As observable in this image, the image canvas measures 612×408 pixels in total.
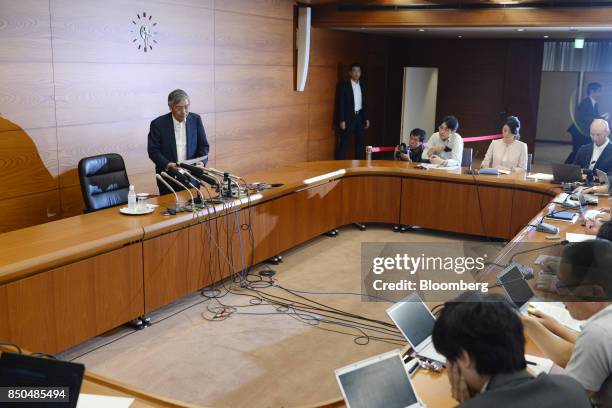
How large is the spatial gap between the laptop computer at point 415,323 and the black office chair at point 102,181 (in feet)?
9.95

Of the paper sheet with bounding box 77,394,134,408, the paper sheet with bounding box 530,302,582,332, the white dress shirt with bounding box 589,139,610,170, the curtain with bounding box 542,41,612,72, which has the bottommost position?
the paper sheet with bounding box 77,394,134,408

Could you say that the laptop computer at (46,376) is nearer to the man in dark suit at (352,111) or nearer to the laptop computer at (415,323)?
the laptop computer at (415,323)

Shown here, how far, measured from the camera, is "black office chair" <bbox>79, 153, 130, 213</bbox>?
195 inches

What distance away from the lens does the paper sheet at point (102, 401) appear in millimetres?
2309

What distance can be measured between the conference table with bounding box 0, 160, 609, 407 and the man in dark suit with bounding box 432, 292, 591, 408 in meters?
0.57

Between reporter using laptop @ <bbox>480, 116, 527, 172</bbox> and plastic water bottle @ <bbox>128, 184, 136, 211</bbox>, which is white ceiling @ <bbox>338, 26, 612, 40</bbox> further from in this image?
plastic water bottle @ <bbox>128, 184, 136, 211</bbox>

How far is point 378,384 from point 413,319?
23.4 inches

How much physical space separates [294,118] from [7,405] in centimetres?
740

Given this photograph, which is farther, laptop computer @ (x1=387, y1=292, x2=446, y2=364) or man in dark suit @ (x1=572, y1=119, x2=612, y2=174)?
man in dark suit @ (x1=572, y1=119, x2=612, y2=174)

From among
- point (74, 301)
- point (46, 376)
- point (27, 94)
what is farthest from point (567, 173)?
point (46, 376)

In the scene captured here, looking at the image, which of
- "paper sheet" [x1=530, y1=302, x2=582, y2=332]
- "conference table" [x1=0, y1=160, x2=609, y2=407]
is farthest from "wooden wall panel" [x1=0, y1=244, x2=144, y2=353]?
"paper sheet" [x1=530, y1=302, x2=582, y2=332]

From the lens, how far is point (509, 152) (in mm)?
6922

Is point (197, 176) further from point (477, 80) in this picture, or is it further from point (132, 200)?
point (477, 80)

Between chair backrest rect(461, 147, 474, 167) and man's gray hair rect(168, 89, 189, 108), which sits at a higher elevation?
man's gray hair rect(168, 89, 189, 108)
